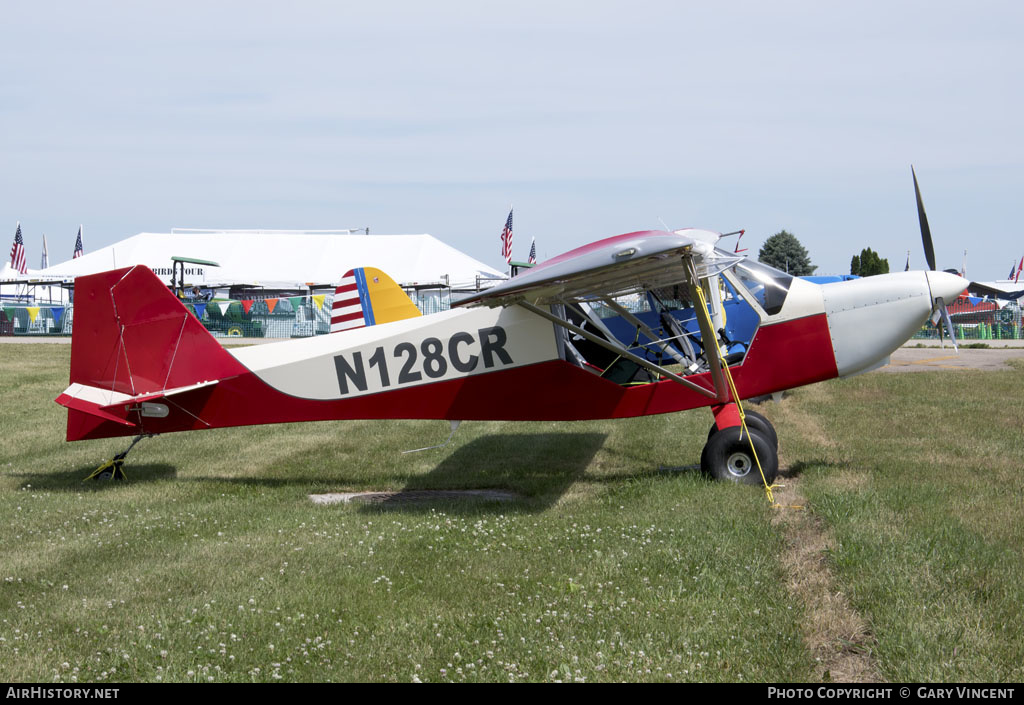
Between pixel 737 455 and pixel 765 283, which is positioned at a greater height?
pixel 765 283

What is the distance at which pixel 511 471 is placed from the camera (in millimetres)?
9602

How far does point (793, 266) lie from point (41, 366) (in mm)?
50229

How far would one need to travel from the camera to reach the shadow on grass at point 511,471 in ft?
26.1

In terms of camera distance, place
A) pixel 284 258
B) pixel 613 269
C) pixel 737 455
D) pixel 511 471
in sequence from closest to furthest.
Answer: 1. pixel 613 269
2. pixel 737 455
3. pixel 511 471
4. pixel 284 258

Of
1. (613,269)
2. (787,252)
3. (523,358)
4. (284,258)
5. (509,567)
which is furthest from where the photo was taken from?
(787,252)

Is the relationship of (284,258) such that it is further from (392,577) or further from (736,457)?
(392,577)

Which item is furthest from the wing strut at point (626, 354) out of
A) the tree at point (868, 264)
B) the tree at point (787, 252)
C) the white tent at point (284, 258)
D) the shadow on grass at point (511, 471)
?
the tree at point (787, 252)

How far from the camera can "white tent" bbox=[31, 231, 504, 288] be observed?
4675cm

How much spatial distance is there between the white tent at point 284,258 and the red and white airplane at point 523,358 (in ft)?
122

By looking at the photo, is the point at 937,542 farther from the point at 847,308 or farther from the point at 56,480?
the point at 56,480

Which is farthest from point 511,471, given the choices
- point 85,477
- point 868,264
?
point 868,264

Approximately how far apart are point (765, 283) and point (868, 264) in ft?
158

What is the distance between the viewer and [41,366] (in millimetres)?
20234

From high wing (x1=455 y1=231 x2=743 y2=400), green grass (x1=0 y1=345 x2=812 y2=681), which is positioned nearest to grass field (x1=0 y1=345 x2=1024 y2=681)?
green grass (x1=0 y1=345 x2=812 y2=681)
